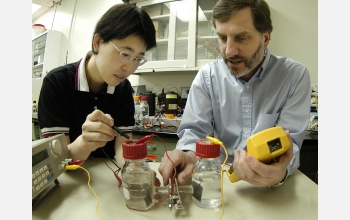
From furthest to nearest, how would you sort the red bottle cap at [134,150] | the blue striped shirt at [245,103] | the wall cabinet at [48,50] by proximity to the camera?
the wall cabinet at [48,50]
the blue striped shirt at [245,103]
the red bottle cap at [134,150]

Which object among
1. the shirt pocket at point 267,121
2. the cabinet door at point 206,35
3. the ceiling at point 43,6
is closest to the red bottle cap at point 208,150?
the shirt pocket at point 267,121

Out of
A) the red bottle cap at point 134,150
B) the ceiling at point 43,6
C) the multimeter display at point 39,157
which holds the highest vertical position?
the ceiling at point 43,6

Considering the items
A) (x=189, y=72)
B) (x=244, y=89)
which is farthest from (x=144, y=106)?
(x=244, y=89)

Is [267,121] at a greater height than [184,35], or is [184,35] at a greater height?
[184,35]

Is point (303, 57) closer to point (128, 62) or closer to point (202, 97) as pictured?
point (202, 97)

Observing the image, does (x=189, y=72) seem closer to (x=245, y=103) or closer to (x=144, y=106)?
(x=144, y=106)

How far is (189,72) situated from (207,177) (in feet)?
6.13

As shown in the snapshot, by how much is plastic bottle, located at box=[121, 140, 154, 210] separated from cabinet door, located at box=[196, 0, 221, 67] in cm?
173

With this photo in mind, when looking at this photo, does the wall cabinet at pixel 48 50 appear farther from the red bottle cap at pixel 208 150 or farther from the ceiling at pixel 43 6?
the red bottle cap at pixel 208 150

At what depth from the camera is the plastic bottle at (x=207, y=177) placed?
0.49m

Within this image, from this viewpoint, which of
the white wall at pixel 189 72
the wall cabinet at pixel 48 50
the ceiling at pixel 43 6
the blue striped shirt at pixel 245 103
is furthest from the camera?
the ceiling at pixel 43 6

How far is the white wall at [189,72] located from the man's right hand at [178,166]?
5.71 ft

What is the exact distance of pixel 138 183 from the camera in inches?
21.1

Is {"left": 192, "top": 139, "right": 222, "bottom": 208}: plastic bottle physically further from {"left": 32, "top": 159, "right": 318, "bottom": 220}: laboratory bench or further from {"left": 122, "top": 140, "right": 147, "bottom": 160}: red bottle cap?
{"left": 122, "top": 140, "right": 147, "bottom": 160}: red bottle cap
